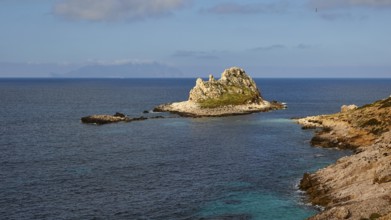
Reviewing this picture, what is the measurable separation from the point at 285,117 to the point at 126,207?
371 feet

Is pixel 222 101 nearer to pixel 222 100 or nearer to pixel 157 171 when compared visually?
pixel 222 100

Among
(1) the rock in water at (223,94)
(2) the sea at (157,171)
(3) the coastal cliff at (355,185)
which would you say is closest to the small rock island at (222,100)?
(1) the rock in water at (223,94)

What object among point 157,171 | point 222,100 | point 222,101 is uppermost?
point 222,100

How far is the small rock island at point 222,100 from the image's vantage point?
175 m

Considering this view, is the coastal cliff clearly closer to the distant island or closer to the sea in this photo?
the sea

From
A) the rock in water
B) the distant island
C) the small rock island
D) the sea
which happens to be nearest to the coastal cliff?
the sea

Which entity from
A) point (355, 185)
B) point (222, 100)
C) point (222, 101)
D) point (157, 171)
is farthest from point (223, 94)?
point (355, 185)

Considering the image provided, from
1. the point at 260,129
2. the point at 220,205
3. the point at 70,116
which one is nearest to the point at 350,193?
the point at 220,205

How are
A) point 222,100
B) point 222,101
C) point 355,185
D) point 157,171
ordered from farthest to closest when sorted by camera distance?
point 222,100 → point 222,101 → point 157,171 → point 355,185

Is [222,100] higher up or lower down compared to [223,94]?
lower down

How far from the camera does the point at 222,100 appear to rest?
183m

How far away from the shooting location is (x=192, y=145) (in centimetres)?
10581

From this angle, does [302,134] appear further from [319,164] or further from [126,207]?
[126,207]

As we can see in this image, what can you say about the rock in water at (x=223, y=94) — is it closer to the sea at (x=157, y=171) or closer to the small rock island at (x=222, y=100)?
the small rock island at (x=222, y=100)
